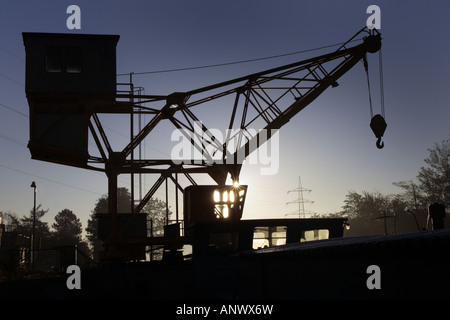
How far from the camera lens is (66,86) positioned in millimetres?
36094

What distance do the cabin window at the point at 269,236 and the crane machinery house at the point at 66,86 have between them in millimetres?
13655

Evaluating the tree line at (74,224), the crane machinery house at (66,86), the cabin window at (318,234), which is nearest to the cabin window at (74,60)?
the crane machinery house at (66,86)

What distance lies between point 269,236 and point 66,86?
17.4 meters

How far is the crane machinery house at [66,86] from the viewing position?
35469 millimetres

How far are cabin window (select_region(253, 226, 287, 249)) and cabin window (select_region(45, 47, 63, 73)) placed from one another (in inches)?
698

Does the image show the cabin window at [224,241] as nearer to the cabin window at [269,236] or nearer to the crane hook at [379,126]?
the cabin window at [269,236]

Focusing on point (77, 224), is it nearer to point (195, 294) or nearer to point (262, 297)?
point (195, 294)

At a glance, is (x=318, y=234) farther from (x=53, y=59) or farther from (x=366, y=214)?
(x=366, y=214)

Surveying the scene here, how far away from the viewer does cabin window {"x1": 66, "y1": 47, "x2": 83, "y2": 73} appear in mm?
36250

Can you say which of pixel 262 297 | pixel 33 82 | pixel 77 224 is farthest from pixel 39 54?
pixel 77 224

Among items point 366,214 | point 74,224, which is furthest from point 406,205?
point 74,224

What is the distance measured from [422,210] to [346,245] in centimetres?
10127
